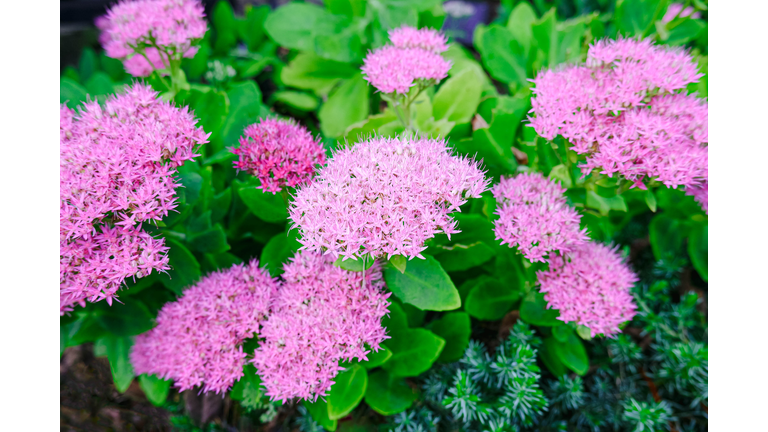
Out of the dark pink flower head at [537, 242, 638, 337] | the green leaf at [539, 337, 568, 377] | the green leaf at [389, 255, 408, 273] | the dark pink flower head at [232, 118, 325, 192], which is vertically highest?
the dark pink flower head at [232, 118, 325, 192]

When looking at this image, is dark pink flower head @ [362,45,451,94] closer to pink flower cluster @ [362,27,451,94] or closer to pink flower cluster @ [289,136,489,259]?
pink flower cluster @ [362,27,451,94]

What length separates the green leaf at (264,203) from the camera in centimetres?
99

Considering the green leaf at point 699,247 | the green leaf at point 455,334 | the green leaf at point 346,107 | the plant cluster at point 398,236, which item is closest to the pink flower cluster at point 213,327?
the plant cluster at point 398,236

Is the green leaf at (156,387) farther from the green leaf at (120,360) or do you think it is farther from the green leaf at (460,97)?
the green leaf at (460,97)

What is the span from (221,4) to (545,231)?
1.60m

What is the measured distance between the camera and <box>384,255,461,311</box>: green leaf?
2.89 ft

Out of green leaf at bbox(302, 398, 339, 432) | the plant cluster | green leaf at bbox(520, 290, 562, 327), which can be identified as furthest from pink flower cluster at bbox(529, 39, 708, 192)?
green leaf at bbox(302, 398, 339, 432)

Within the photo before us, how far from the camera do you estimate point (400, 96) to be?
1025mm

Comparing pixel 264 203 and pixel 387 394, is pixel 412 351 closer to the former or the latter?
pixel 387 394

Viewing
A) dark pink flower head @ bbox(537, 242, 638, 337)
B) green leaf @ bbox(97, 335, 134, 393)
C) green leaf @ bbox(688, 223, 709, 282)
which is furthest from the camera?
green leaf @ bbox(688, 223, 709, 282)

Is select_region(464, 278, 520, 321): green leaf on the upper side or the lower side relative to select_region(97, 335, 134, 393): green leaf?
upper

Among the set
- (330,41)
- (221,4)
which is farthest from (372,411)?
(221,4)

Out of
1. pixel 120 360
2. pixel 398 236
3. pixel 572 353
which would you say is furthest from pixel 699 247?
pixel 120 360

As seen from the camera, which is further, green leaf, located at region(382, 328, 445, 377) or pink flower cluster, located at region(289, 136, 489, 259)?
green leaf, located at region(382, 328, 445, 377)
